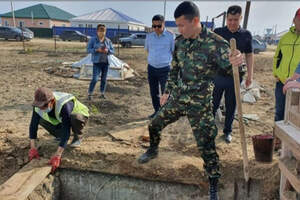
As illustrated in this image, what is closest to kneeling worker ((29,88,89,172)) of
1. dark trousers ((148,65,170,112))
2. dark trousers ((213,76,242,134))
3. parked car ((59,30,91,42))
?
dark trousers ((148,65,170,112))

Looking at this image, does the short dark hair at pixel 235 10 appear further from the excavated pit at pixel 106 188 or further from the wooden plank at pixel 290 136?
the excavated pit at pixel 106 188

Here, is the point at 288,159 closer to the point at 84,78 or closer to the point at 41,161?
the point at 41,161

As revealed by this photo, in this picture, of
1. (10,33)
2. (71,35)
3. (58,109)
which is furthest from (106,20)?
(58,109)

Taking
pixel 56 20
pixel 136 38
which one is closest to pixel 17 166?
pixel 136 38

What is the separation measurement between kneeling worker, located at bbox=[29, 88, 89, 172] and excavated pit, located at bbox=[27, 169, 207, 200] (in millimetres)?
252

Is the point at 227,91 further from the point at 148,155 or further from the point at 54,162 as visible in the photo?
the point at 54,162

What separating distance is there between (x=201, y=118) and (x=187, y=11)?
98 centimetres

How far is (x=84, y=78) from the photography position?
856 centimetres

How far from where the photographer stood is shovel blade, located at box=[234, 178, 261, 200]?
2954mm

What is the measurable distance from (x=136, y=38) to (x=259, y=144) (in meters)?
21.2

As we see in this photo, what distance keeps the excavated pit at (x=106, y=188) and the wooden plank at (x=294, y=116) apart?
51.9 inches

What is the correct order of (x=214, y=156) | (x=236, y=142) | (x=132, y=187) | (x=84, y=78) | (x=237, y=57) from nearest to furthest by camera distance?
(x=237, y=57) → (x=214, y=156) → (x=132, y=187) → (x=236, y=142) → (x=84, y=78)

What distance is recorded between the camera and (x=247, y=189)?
296 centimetres

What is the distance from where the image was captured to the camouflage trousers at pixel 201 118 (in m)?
2.53
